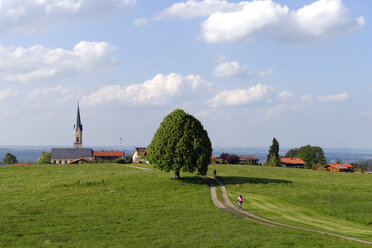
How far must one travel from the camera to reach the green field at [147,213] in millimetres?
27781

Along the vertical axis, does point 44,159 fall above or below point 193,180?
above

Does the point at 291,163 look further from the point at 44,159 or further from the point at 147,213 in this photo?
the point at 147,213

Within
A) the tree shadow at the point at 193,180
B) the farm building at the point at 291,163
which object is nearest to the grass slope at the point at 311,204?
the tree shadow at the point at 193,180

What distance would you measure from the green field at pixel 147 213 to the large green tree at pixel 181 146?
3.73 meters

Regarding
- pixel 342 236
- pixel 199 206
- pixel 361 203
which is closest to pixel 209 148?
pixel 199 206

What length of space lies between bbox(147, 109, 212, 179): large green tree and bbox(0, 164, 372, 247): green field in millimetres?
3726

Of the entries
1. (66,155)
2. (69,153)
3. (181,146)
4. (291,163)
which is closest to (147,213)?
(181,146)

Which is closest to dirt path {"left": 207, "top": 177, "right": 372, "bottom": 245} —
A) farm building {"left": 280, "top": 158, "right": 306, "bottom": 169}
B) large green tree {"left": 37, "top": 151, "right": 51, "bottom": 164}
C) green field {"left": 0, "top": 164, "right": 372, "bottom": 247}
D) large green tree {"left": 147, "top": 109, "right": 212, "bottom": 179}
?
green field {"left": 0, "top": 164, "right": 372, "bottom": 247}

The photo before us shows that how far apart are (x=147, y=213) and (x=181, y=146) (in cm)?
2561

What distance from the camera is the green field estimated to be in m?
27.8

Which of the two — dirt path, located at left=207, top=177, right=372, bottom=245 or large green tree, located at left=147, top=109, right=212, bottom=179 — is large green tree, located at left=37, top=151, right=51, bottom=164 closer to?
large green tree, located at left=147, top=109, right=212, bottom=179

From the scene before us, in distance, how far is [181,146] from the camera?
64750mm

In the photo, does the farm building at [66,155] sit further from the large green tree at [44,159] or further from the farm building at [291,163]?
the farm building at [291,163]

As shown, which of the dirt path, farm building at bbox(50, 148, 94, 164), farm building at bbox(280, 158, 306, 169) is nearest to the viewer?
the dirt path
